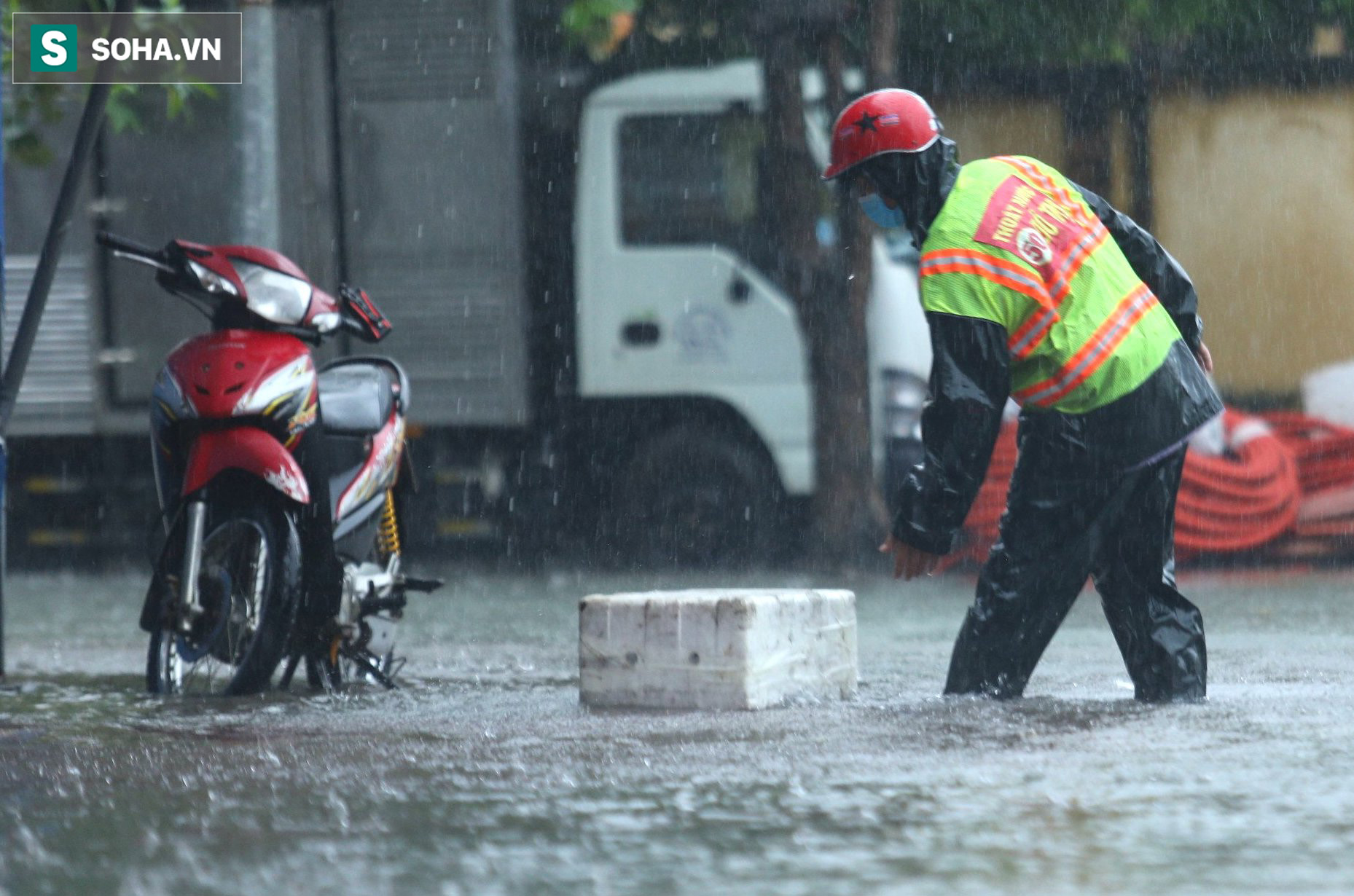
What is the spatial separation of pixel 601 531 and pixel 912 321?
2082 millimetres

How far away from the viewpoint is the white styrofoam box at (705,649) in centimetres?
638

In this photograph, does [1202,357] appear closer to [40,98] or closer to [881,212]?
[881,212]

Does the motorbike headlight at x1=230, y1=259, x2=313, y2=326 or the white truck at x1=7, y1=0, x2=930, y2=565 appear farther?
the white truck at x1=7, y1=0, x2=930, y2=565

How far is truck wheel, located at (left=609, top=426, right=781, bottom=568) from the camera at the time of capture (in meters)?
13.0

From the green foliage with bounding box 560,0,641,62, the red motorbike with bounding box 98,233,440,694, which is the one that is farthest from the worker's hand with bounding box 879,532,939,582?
the green foliage with bounding box 560,0,641,62

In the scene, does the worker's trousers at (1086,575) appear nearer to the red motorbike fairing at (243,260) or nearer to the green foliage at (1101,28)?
the red motorbike fairing at (243,260)

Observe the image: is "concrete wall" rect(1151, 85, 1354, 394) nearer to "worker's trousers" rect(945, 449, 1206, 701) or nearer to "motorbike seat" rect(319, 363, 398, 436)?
"motorbike seat" rect(319, 363, 398, 436)

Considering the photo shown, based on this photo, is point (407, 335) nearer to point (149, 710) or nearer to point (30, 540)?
point (30, 540)

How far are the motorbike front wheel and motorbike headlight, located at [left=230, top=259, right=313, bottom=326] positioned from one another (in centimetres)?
56

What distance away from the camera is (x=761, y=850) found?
4297 millimetres

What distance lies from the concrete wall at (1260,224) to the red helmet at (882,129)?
8.33 metres

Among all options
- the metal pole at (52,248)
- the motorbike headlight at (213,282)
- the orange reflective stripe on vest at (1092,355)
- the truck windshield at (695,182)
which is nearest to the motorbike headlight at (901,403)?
the truck windshield at (695,182)

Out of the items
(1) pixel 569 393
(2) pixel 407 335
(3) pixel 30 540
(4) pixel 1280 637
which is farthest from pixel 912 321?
(3) pixel 30 540

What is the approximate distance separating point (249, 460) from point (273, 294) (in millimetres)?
555
